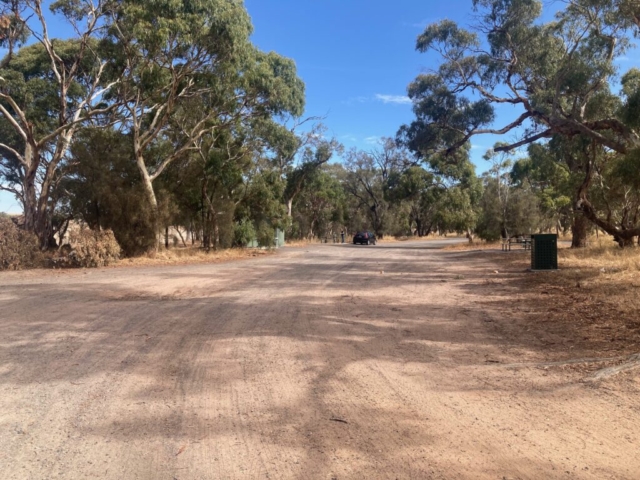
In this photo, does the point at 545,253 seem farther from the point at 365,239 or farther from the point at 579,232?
the point at 365,239

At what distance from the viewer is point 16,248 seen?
1867cm

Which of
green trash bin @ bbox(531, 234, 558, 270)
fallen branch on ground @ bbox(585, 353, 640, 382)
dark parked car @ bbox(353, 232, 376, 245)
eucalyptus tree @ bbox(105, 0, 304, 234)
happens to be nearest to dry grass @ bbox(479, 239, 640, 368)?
green trash bin @ bbox(531, 234, 558, 270)

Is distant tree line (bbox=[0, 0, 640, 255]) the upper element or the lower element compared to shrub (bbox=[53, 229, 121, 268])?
upper

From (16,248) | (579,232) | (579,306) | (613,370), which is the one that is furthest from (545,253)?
(16,248)

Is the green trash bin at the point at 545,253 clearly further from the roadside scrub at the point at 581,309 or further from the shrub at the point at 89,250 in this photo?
the shrub at the point at 89,250

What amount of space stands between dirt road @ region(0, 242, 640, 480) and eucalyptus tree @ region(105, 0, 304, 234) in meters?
12.4

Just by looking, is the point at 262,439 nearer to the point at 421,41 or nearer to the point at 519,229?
the point at 421,41

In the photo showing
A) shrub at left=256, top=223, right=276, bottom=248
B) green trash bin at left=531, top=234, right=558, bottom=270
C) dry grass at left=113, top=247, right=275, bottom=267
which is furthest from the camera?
shrub at left=256, top=223, right=276, bottom=248

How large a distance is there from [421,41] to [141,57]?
37.5ft

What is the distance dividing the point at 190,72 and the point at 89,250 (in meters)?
8.61

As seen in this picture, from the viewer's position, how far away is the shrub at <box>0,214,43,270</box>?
60.6ft

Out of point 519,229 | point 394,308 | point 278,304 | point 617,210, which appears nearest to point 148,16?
point 278,304

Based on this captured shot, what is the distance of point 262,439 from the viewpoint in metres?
3.98

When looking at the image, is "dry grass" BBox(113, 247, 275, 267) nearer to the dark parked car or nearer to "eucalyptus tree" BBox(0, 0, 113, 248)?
"eucalyptus tree" BBox(0, 0, 113, 248)
